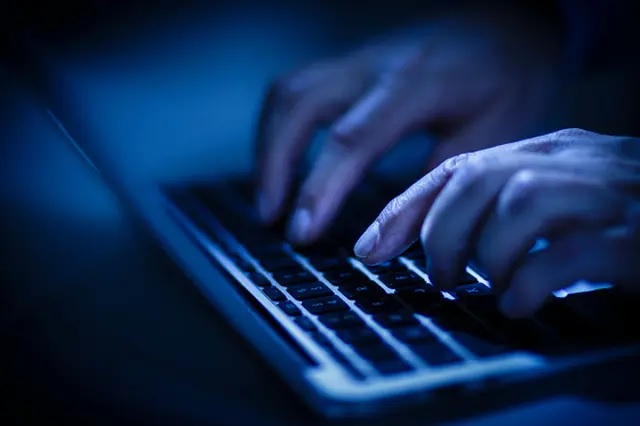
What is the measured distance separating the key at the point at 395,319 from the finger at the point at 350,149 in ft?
0.56

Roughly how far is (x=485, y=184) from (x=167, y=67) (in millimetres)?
583

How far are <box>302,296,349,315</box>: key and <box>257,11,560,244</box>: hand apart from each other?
15 centimetres

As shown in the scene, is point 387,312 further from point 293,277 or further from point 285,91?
point 285,91

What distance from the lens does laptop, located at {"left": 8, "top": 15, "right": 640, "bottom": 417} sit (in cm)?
44

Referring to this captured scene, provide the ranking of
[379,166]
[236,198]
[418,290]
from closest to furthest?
[418,290]
[236,198]
[379,166]

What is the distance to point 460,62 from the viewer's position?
2.82 feet

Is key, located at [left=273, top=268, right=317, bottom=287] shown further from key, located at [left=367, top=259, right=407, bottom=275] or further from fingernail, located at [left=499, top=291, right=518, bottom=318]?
fingernail, located at [left=499, top=291, right=518, bottom=318]

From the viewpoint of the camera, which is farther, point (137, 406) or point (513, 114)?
point (513, 114)

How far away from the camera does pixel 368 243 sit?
0.57 metres

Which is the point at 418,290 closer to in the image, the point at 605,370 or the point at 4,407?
the point at 605,370

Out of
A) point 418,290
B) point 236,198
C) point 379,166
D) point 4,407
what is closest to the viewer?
point 4,407

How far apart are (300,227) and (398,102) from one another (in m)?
0.20

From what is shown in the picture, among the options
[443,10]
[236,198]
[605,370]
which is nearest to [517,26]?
[443,10]

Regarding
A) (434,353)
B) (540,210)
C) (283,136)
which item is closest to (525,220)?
(540,210)
